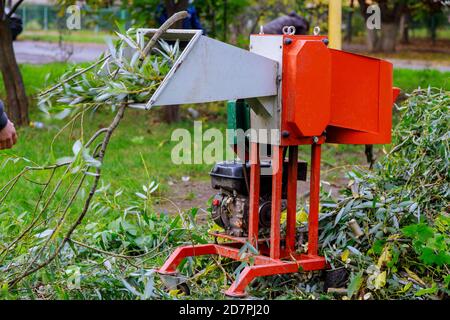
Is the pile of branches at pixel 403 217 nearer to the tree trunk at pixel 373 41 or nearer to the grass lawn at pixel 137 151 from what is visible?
the grass lawn at pixel 137 151

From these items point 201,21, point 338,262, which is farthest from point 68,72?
point 201,21

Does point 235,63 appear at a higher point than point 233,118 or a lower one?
higher

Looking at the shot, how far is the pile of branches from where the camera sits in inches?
174

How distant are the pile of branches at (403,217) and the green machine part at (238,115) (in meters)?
0.73

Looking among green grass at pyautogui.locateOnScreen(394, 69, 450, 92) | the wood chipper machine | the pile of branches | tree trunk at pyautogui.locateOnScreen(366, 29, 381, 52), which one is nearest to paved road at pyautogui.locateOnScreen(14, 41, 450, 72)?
tree trunk at pyautogui.locateOnScreen(366, 29, 381, 52)

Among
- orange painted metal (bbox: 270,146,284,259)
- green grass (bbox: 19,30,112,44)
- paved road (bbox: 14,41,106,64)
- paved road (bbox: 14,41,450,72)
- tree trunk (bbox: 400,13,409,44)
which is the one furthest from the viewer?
tree trunk (bbox: 400,13,409,44)

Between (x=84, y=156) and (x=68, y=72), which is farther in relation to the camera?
(x=68, y=72)

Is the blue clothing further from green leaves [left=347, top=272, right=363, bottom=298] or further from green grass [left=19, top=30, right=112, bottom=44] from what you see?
green grass [left=19, top=30, right=112, bottom=44]

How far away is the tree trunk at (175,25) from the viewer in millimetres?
10844

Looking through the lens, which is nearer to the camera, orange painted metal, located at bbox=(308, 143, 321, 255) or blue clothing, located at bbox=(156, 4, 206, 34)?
orange painted metal, located at bbox=(308, 143, 321, 255)

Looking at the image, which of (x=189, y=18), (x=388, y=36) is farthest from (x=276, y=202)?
(x=388, y=36)

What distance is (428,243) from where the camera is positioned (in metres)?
4.38
